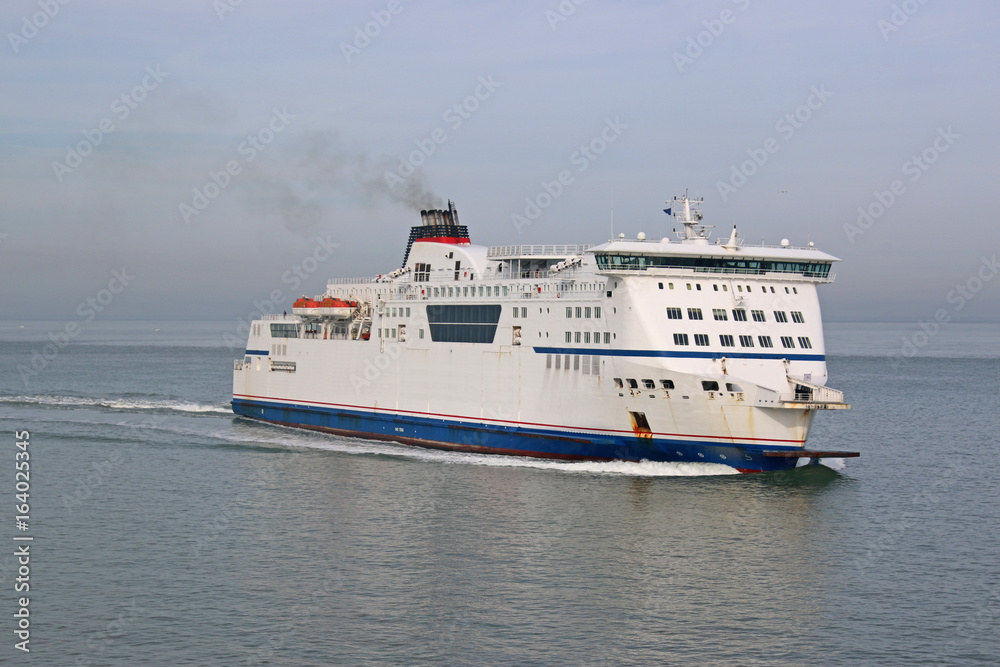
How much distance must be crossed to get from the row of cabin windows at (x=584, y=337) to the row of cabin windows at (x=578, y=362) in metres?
0.55

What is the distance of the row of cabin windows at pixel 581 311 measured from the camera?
37.8 m

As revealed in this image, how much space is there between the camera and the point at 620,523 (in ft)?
97.3

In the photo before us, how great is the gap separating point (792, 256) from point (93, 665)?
92.1 feet

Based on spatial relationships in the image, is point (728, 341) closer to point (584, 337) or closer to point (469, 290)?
point (584, 337)

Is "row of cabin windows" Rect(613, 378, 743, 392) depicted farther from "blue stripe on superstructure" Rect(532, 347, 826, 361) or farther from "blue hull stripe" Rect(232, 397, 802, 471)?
"blue hull stripe" Rect(232, 397, 802, 471)

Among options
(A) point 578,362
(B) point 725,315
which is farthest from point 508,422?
(B) point 725,315

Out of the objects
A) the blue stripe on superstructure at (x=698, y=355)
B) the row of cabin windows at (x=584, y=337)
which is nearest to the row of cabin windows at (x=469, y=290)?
the row of cabin windows at (x=584, y=337)

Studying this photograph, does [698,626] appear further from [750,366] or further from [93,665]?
[750,366]

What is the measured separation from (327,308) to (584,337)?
59.3 ft

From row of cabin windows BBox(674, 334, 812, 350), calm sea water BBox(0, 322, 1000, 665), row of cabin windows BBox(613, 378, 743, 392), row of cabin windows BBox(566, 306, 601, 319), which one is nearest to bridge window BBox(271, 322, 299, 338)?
calm sea water BBox(0, 322, 1000, 665)

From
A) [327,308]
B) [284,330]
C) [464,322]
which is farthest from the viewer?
[284,330]

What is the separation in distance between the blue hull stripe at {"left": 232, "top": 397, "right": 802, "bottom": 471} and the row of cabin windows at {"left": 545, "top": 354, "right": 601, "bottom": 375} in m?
2.42

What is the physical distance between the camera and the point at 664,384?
116 feet

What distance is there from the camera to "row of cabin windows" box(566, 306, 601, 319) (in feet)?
124
